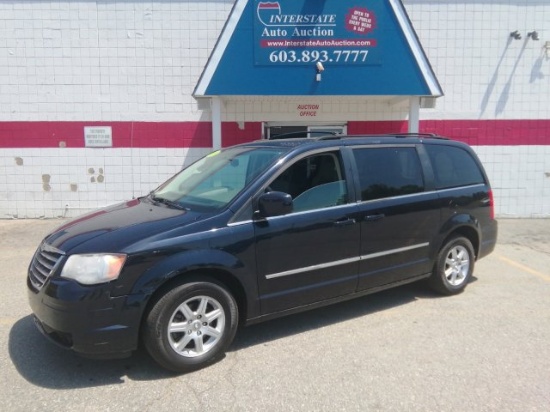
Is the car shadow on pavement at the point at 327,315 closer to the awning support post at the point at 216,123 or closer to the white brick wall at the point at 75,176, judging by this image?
the awning support post at the point at 216,123

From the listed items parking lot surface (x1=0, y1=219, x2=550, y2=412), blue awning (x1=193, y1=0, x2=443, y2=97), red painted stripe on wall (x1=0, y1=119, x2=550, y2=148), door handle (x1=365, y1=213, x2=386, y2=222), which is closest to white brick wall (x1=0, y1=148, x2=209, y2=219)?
red painted stripe on wall (x1=0, y1=119, x2=550, y2=148)

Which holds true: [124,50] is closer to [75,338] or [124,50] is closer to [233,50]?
[233,50]

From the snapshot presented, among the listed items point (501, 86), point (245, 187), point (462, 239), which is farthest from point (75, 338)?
point (501, 86)

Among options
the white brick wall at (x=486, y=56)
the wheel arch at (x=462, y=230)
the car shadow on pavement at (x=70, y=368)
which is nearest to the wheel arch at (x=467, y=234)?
the wheel arch at (x=462, y=230)

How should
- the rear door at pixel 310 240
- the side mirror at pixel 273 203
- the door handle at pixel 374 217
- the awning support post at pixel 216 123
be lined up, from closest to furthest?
the side mirror at pixel 273 203 → the rear door at pixel 310 240 → the door handle at pixel 374 217 → the awning support post at pixel 216 123

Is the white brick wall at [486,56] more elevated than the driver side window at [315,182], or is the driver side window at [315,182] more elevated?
the white brick wall at [486,56]

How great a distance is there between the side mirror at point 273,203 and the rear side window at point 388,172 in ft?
3.31

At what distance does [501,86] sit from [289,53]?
525 cm

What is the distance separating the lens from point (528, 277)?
19.7 ft

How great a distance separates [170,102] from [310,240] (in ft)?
23.8

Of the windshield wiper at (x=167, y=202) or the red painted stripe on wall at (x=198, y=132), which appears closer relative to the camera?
the windshield wiper at (x=167, y=202)

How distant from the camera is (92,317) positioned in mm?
3100

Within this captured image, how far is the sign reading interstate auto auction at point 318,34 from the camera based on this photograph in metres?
8.61

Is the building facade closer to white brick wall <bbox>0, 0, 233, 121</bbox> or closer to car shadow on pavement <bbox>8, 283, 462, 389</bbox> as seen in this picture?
white brick wall <bbox>0, 0, 233, 121</bbox>
